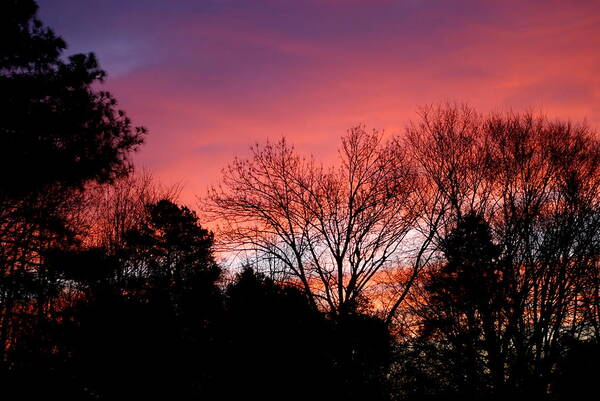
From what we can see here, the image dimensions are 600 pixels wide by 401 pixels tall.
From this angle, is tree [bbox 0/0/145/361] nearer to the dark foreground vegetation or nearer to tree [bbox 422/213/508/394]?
the dark foreground vegetation

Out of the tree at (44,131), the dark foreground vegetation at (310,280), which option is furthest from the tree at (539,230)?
the tree at (44,131)

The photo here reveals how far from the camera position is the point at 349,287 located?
1445 centimetres

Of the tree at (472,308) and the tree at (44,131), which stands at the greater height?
the tree at (44,131)

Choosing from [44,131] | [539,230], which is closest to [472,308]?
[539,230]

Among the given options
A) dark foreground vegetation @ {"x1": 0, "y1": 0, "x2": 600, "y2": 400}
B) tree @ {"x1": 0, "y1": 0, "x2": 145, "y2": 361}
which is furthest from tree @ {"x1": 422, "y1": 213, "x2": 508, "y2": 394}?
tree @ {"x1": 0, "y1": 0, "x2": 145, "y2": 361}

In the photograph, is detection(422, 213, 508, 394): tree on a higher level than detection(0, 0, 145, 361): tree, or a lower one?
lower

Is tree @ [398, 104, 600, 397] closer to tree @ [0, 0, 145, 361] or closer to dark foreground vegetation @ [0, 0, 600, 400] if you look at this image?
dark foreground vegetation @ [0, 0, 600, 400]

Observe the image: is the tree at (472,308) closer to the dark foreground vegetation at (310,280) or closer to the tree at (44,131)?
the dark foreground vegetation at (310,280)

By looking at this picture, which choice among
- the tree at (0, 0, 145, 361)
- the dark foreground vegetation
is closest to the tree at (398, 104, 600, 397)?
the dark foreground vegetation

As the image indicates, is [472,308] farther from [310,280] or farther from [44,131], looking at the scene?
[44,131]

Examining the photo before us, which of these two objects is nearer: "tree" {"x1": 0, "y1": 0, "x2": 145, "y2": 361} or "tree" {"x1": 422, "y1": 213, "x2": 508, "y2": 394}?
"tree" {"x1": 0, "y1": 0, "x2": 145, "y2": 361}

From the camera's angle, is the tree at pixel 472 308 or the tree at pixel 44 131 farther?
the tree at pixel 472 308

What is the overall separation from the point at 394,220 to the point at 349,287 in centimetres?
340

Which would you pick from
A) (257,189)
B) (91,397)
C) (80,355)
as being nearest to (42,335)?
(80,355)
